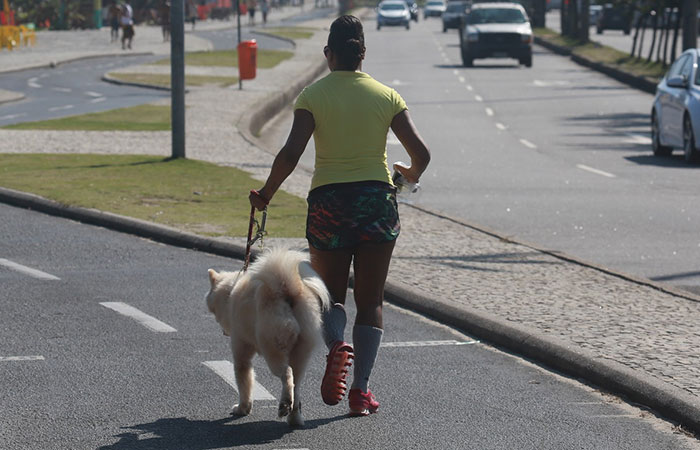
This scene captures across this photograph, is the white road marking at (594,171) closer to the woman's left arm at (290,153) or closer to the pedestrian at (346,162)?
the pedestrian at (346,162)

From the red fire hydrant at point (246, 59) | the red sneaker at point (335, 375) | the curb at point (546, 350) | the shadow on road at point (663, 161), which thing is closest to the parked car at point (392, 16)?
the red fire hydrant at point (246, 59)

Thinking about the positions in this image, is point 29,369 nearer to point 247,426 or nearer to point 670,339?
point 247,426

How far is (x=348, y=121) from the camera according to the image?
20.8ft

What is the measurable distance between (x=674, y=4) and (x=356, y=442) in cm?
3478

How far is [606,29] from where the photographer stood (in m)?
80.9

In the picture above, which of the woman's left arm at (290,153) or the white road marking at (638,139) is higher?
the woman's left arm at (290,153)

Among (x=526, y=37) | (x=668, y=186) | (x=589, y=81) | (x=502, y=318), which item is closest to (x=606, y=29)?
(x=526, y=37)

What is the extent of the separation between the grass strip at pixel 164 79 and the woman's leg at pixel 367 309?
94.0 ft

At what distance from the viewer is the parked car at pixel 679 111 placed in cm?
1966

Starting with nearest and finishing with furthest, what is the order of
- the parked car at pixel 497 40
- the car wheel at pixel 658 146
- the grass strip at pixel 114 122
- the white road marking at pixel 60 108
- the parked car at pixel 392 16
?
the car wheel at pixel 658 146
the grass strip at pixel 114 122
the white road marking at pixel 60 108
the parked car at pixel 497 40
the parked car at pixel 392 16

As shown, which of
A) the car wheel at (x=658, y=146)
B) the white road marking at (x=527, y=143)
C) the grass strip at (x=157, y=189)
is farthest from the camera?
the white road marking at (x=527, y=143)

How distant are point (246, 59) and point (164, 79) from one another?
508cm

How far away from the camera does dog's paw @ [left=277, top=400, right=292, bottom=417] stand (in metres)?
6.21

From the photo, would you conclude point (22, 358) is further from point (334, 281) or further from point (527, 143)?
point (527, 143)
